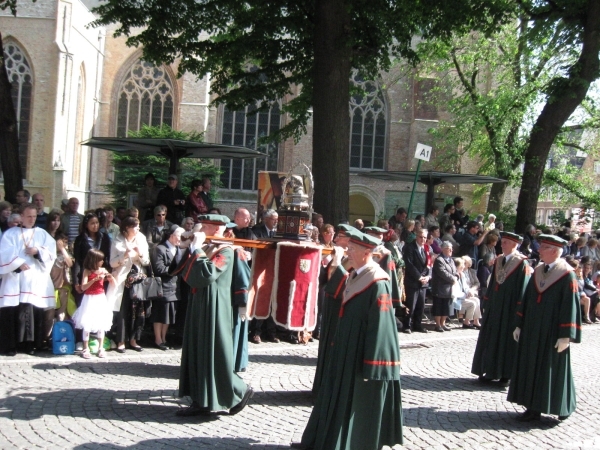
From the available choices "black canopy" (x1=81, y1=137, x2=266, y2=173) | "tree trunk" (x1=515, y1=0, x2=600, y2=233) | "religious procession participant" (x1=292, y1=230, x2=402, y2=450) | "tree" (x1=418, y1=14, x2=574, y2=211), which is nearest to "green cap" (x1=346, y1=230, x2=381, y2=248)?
"religious procession participant" (x1=292, y1=230, x2=402, y2=450)

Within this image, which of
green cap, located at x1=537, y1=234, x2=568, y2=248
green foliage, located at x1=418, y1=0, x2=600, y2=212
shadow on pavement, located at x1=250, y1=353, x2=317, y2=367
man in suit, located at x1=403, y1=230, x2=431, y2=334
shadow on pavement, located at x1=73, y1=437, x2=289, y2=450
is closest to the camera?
shadow on pavement, located at x1=73, y1=437, x2=289, y2=450

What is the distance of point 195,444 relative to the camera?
591 centimetres

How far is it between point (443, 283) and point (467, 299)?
3.86 ft

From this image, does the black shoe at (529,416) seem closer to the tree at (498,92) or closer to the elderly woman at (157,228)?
the elderly woman at (157,228)

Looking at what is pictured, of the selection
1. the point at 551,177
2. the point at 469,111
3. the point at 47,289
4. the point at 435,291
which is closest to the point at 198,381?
the point at 47,289

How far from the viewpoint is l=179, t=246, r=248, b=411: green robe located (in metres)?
6.59

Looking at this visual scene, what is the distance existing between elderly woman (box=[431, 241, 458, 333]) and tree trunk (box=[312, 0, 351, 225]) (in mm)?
1977

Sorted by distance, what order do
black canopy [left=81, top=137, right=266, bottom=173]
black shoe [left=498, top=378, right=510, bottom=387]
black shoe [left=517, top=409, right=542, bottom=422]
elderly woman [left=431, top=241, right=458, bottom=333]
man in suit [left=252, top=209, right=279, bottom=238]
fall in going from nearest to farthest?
black shoe [left=517, top=409, right=542, bottom=422] < black shoe [left=498, top=378, right=510, bottom=387] < man in suit [left=252, top=209, right=279, bottom=238] < elderly woman [left=431, top=241, right=458, bottom=333] < black canopy [left=81, top=137, right=266, bottom=173]

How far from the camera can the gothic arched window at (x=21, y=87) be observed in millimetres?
30859

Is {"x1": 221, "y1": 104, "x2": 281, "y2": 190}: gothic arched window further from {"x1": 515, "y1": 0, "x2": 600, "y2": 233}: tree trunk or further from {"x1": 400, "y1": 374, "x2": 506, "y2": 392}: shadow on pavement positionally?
{"x1": 400, "y1": 374, "x2": 506, "y2": 392}: shadow on pavement

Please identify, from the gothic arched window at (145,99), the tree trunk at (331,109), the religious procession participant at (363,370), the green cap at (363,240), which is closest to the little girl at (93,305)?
the religious procession participant at (363,370)

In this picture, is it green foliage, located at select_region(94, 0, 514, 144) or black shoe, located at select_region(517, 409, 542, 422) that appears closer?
black shoe, located at select_region(517, 409, 542, 422)

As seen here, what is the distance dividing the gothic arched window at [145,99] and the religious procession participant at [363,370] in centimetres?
2917

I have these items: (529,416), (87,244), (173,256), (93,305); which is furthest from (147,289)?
(529,416)
